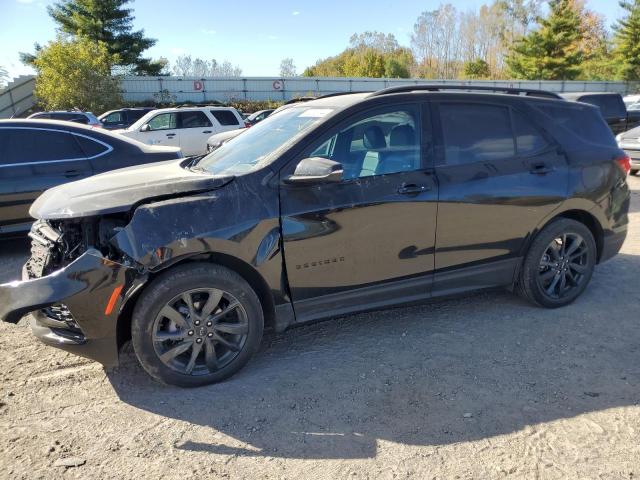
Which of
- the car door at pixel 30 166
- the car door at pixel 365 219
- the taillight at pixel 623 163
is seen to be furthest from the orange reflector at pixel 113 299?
the taillight at pixel 623 163

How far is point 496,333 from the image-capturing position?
392 centimetres

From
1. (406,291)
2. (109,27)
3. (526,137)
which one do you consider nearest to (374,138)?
(406,291)

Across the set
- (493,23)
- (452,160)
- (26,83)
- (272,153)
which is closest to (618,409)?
(452,160)

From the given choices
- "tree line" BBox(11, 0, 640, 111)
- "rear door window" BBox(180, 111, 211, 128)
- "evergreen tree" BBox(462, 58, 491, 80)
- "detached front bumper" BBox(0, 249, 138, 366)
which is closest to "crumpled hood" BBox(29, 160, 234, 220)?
"detached front bumper" BBox(0, 249, 138, 366)

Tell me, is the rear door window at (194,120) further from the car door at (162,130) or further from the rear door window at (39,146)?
the rear door window at (39,146)

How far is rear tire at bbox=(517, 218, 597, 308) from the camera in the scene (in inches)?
164

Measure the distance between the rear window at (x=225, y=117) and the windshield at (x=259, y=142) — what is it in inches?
498

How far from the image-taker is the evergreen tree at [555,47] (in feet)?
149

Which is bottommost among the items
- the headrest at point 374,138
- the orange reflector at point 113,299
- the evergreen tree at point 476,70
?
the orange reflector at point 113,299

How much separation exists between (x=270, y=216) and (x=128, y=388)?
A: 145cm

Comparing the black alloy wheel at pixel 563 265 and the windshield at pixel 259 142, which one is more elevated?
the windshield at pixel 259 142

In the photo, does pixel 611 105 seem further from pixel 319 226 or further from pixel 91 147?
pixel 319 226

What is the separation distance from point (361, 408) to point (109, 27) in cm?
4436

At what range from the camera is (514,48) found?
161 feet
